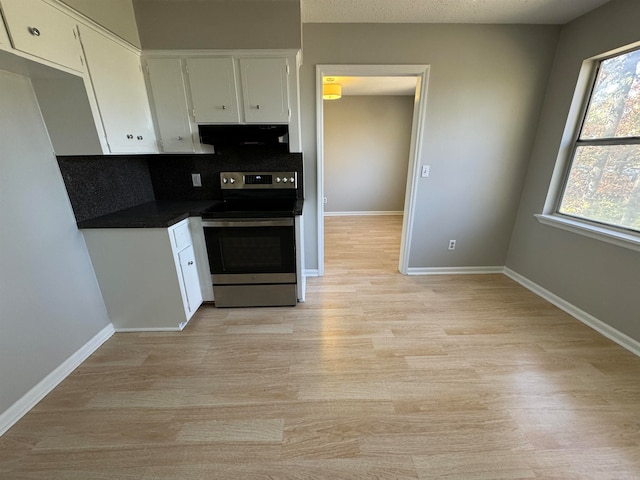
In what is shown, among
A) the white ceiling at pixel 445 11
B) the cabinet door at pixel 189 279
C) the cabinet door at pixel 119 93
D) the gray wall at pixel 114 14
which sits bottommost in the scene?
the cabinet door at pixel 189 279

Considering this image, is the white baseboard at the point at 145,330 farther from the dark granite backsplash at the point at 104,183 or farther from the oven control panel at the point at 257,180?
the oven control panel at the point at 257,180

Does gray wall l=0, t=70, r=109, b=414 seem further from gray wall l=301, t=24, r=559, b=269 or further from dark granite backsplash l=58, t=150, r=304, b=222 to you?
gray wall l=301, t=24, r=559, b=269

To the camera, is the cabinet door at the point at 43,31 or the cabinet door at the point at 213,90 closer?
the cabinet door at the point at 43,31

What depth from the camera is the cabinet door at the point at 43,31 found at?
116cm

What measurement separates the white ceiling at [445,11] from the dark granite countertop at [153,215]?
155 cm

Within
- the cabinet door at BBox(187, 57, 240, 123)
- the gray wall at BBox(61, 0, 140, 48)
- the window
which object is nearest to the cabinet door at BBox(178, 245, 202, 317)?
the cabinet door at BBox(187, 57, 240, 123)

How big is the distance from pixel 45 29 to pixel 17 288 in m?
1.36

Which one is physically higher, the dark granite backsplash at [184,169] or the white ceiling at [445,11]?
the white ceiling at [445,11]

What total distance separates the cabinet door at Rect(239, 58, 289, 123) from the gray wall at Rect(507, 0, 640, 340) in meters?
2.44

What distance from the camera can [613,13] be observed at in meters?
1.86

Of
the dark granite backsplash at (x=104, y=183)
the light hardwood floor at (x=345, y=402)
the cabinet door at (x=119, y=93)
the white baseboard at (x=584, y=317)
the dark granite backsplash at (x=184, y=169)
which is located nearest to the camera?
the light hardwood floor at (x=345, y=402)

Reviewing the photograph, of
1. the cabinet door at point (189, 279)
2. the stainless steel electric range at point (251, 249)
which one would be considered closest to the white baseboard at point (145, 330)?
the cabinet door at point (189, 279)

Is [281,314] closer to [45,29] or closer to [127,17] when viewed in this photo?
[45,29]

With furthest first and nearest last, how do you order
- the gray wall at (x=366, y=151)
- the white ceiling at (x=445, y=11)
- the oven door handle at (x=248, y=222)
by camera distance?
the gray wall at (x=366, y=151) < the oven door handle at (x=248, y=222) < the white ceiling at (x=445, y=11)
